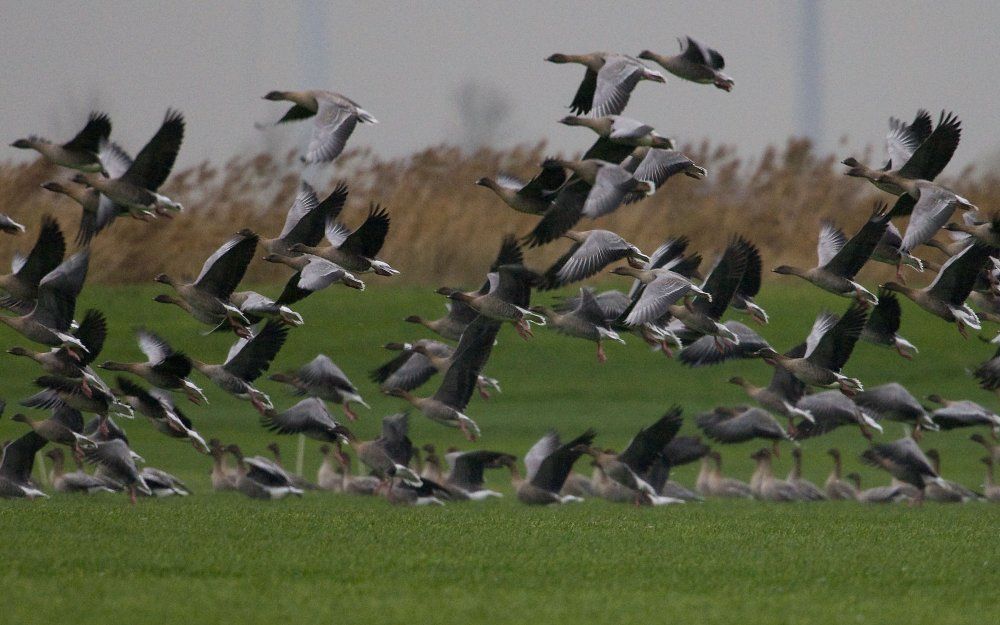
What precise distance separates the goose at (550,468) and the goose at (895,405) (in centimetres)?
272

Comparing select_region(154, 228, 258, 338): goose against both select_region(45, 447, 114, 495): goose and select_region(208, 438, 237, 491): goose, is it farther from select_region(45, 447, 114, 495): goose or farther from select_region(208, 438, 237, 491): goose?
select_region(208, 438, 237, 491): goose

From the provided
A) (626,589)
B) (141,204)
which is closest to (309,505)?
(141,204)

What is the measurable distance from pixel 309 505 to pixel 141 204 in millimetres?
3706

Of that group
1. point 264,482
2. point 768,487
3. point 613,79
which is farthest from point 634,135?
point 768,487

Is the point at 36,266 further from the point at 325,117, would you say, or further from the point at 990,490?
the point at 990,490

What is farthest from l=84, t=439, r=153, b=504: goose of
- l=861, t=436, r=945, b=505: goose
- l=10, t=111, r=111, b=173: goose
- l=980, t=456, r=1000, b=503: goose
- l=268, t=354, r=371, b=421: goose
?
l=980, t=456, r=1000, b=503: goose

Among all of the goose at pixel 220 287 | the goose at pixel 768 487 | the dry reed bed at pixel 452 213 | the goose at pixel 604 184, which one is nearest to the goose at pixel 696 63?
the goose at pixel 604 184

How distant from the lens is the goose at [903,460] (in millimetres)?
15086

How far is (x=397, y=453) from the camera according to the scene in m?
14.8

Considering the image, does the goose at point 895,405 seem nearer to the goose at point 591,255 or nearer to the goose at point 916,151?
the goose at point 916,151

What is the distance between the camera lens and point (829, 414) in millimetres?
14562

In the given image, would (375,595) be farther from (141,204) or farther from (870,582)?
(141,204)

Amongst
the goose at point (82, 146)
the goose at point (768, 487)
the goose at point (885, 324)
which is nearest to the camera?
the goose at point (82, 146)

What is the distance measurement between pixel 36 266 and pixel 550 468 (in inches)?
197
